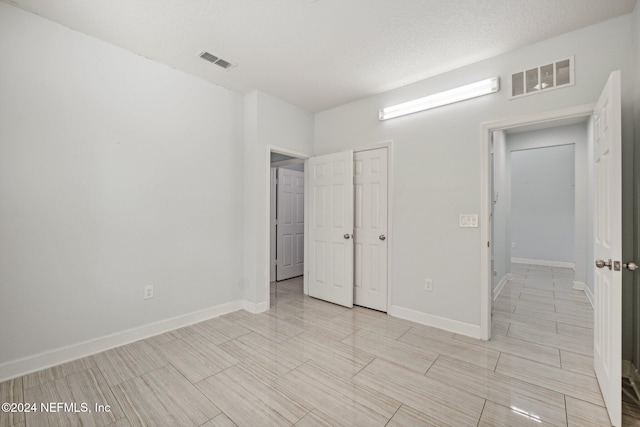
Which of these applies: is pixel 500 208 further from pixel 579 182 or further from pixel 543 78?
pixel 543 78

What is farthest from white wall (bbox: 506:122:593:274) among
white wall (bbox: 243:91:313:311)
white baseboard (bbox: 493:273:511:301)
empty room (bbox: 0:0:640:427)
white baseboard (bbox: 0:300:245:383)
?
white baseboard (bbox: 0:300:245:383)

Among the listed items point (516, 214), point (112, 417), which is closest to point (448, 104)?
point (112, 417)

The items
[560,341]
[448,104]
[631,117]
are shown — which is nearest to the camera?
[631,117]

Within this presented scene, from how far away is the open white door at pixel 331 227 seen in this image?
11.8 feet

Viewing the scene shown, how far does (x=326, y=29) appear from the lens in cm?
223

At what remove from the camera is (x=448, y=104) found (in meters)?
2.86

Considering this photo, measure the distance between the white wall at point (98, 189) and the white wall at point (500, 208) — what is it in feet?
13.2

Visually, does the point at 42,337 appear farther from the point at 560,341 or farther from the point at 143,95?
the point at 560,341

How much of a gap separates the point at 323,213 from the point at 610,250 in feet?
9.31

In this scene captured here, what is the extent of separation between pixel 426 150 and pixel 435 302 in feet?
5.49

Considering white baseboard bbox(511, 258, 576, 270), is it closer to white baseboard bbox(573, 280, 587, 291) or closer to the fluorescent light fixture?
white baseboard bbox(573, 280, 587, 291)

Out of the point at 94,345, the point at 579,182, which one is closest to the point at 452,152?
the point at 579,182

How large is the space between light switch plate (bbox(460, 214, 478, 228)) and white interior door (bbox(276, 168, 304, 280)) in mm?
3054

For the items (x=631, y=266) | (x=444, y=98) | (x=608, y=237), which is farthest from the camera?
(x=444, y=98)
